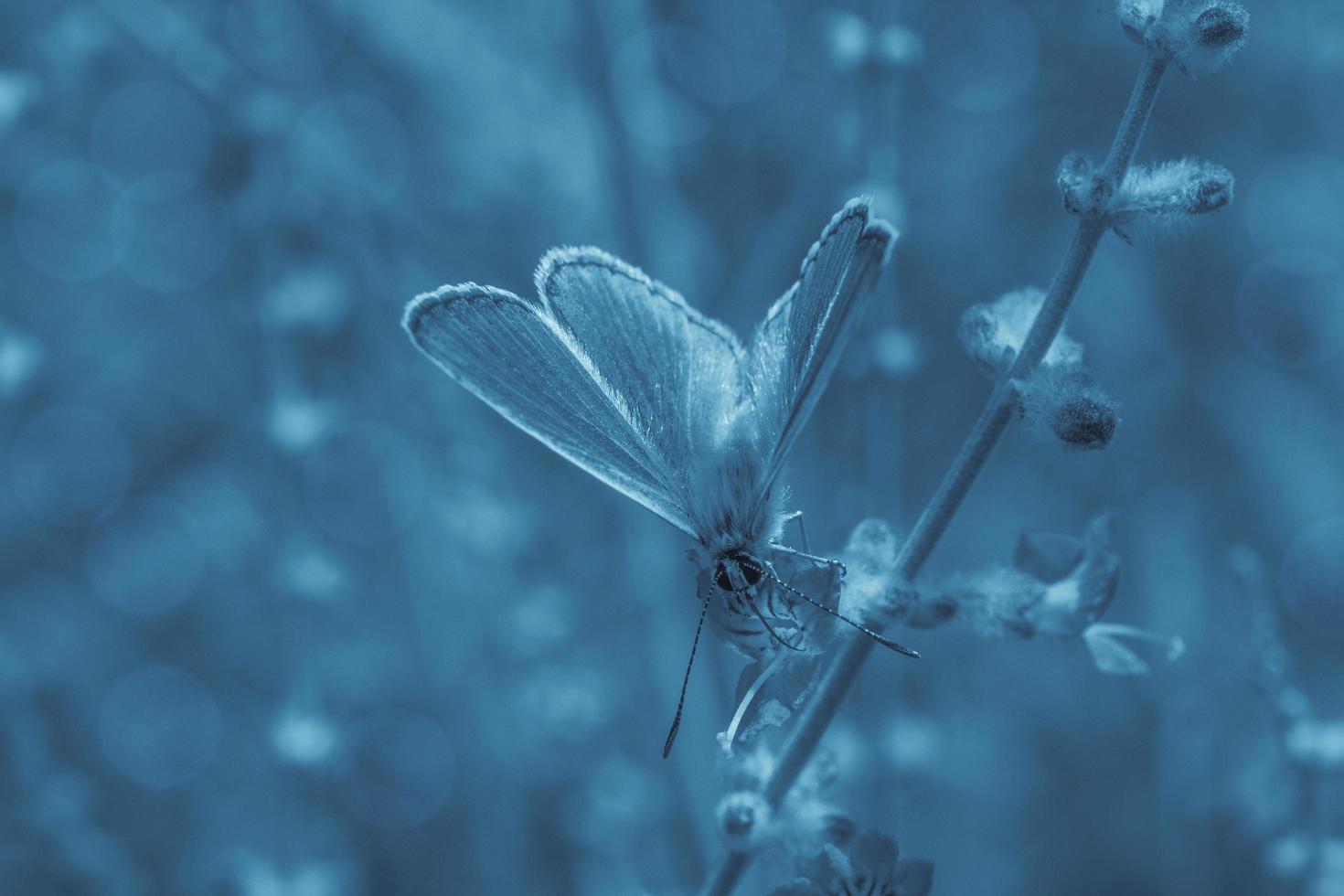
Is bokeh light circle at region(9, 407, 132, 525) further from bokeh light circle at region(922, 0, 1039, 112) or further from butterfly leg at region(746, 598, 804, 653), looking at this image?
bokeh light circle at region(922, 0, 1039, 112)

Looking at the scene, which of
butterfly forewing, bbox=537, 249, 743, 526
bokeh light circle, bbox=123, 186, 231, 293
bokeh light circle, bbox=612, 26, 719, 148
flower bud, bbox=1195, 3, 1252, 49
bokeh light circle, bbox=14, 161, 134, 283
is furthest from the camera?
bokeh light circle, bbox=123, 186, 231, 293

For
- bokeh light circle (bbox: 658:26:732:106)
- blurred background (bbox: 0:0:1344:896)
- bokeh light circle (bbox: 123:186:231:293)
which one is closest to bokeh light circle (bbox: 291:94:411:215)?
blurred background (bbox: 0:0:1344:896)

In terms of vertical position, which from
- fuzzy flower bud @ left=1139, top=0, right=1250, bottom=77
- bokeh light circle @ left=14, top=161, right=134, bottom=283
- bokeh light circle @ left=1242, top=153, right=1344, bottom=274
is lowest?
fuzzy flower bud @ left=1139, top=0, right=1250, bottom=77

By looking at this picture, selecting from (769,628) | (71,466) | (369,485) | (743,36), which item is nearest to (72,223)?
(71,466)

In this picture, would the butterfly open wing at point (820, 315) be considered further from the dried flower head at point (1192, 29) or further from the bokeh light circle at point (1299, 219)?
the bokeh light circle at point (1299, 219)

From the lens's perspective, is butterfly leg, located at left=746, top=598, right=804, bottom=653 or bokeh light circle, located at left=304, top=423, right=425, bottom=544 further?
bokeh light circle, located at left=304, top=423, right=425, bottom=544

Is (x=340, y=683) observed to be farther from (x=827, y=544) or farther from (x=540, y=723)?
(x=827, y=544)
